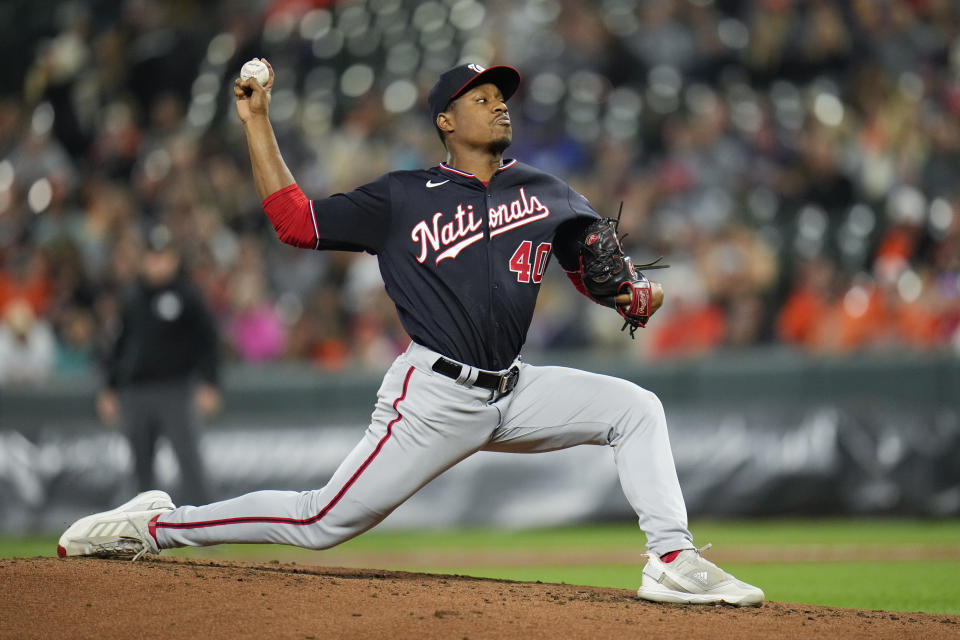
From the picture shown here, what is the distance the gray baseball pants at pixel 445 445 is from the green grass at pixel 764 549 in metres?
1.80

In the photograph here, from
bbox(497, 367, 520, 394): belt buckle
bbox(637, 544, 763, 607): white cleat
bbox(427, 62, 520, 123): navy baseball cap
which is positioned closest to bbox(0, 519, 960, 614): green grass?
bbox(637, 544, 763, 607): white cleat

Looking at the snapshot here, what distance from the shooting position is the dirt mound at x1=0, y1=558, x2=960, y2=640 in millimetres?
4047

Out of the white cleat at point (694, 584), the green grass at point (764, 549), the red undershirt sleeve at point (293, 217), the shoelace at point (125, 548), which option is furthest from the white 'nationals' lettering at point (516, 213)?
the green grass at point (764, 549)

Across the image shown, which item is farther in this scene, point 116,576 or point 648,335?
point 648,335

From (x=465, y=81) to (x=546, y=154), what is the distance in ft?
28.0

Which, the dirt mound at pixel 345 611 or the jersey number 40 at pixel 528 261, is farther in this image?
the jersey number 40 at pixel 528 261

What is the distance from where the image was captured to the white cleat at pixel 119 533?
5.01 metres

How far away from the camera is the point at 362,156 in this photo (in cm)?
1361

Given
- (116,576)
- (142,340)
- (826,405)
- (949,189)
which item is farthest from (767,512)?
(116,576)

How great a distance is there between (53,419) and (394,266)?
730 centimetres

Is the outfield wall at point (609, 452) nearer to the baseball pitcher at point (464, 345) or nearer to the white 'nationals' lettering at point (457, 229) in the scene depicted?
the baseball pitcher at point (464, 345)

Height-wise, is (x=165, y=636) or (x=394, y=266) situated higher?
(x=394, y=266)

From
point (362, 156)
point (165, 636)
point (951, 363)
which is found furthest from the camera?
point (362, 156)

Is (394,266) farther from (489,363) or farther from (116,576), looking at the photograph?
(116,576)
